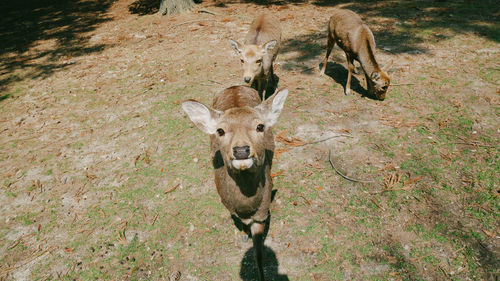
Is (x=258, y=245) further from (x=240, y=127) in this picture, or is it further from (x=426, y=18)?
(x=426, y=18)

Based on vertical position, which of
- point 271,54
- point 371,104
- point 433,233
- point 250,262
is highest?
point 271,54

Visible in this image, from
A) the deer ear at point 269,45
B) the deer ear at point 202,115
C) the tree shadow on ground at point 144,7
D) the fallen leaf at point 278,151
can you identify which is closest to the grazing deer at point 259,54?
the deer ear at point 269,45

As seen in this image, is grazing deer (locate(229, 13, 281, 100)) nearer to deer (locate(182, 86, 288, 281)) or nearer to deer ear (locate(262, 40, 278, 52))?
deer ear (locate(262, 40, 278, 52))

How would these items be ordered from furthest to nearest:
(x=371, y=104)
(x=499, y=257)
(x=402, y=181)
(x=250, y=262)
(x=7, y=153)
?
(x=371, y=104) < (x=7, y=153) < (x=402, y=181) < (x=250, y=262) < (x=499, y=257)

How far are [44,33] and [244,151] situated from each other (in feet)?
48.1

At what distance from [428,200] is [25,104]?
10.0 meters

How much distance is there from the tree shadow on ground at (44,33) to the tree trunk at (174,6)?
326 cm

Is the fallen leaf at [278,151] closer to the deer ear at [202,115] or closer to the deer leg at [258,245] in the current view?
the deer leg at [258,245]

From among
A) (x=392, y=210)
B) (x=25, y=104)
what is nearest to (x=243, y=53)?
(x=392, y=210)

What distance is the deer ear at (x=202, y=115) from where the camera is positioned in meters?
3.15

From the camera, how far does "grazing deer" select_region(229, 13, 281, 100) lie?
6125 mm

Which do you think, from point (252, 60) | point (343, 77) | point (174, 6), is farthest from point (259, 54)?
point (174, 6)

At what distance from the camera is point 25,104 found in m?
7.74

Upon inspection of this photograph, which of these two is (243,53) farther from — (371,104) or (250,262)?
(250,262)
